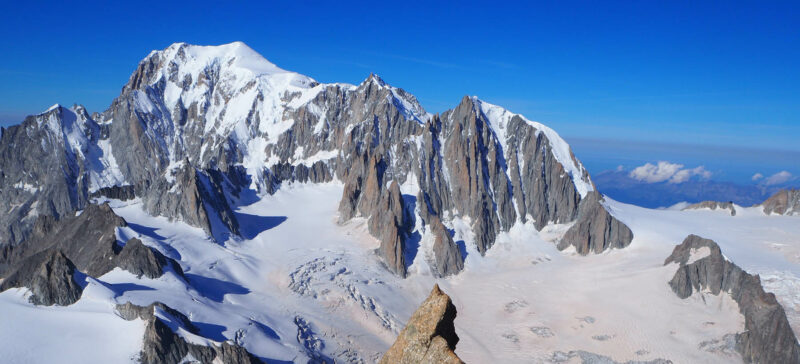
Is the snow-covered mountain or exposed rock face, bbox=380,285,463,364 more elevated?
exposed rock face, bbox=380,285,463,364

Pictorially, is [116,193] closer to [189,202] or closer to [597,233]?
[189,202]

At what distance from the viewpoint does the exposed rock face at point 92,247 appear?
277 ft

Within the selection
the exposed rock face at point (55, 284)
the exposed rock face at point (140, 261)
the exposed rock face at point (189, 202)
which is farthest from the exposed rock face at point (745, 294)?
the exposed rock face at point (189, 202)

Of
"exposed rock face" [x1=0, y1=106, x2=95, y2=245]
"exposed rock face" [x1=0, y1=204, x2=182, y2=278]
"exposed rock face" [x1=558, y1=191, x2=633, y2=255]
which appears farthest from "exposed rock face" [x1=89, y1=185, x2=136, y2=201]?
"exposed rock face" [x1=558, y1=191, x2=633, y2=255]

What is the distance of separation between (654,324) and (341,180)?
118903mm

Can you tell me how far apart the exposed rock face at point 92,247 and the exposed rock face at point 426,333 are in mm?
79957

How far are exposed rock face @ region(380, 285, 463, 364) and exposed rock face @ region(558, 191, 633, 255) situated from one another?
128 metres

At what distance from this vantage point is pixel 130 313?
203 ft

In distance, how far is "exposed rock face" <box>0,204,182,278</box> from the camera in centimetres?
8438

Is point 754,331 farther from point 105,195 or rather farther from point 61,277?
point 105,195

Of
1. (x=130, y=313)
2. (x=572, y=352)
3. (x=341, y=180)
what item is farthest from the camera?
(x=341, y=180)

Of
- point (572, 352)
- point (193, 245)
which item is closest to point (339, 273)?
point (193, 245)

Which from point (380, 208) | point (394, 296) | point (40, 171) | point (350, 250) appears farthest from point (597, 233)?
point (40, 171)

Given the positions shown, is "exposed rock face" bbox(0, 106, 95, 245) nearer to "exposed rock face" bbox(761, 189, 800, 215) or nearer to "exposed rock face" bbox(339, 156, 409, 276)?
"exposed rock face" bbox(339, 156, 409, 276)
